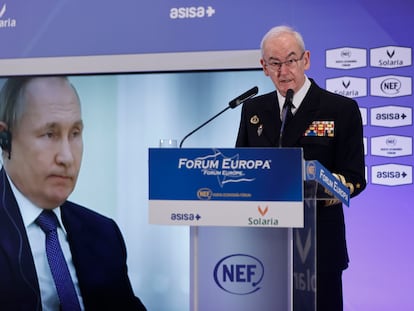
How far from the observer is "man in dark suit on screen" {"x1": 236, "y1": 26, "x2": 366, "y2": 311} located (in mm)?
2205

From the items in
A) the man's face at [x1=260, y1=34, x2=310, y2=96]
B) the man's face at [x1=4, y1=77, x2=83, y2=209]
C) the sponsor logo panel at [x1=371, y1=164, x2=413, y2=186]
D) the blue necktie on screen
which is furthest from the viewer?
the man's face at [x1=4, y1=77, x2=83, y2=209]

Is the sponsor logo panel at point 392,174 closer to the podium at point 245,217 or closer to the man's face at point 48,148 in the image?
the podium at point 245,217

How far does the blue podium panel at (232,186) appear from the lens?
166 cm

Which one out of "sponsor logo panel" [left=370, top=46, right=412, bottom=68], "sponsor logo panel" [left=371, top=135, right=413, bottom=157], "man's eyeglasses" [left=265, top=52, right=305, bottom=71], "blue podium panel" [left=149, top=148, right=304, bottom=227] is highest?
"sponsor logo panel" [left=370, top=46, right=412, bottom=68]

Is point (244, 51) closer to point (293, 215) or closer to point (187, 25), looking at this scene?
point (187, 25)

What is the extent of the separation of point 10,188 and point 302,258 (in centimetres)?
217

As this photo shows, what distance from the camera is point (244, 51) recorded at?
3230mm

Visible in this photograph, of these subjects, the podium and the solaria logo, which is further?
the solaria logo

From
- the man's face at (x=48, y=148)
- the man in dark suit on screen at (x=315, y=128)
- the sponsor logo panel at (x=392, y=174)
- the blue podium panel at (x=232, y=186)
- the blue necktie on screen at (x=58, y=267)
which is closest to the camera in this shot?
the blue podium panel at (x=232, y=186)

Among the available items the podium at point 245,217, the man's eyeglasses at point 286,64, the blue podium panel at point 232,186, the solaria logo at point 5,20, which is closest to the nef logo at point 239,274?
the podium at point 245,217

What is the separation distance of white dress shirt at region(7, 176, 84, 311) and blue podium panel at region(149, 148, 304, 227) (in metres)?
1.68

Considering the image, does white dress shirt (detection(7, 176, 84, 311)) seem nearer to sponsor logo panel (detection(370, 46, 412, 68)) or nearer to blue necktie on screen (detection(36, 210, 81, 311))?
blue necktie on screen (detection(36, 210, 81, 311))

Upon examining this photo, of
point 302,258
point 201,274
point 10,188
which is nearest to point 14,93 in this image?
point 10,188

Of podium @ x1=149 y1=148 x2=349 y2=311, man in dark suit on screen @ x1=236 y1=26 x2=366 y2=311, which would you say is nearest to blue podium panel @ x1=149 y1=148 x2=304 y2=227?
podium @ x1=149 y1=148 x2=349 y2=311
